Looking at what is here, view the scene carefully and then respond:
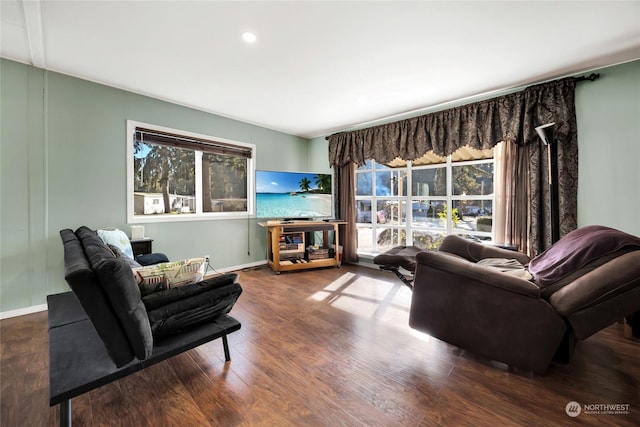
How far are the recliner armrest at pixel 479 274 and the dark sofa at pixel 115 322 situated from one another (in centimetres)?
136

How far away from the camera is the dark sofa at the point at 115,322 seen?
43.1 inches

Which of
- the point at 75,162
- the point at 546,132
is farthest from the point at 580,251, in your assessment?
the point at 75,162

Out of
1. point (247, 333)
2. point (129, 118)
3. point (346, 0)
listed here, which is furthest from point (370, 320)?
point (129, 118)

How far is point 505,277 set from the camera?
5.36 ft

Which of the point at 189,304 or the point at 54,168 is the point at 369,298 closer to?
the point at 189,304

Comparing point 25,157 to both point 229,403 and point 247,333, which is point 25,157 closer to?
point 247,333

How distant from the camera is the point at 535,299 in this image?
1.56 metres

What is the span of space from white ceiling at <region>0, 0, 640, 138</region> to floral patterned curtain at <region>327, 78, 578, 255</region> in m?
0.21

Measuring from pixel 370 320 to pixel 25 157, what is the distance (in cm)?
361

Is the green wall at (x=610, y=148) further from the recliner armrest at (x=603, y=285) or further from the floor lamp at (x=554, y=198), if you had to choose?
the recliner armrest at (x=603, y=285)

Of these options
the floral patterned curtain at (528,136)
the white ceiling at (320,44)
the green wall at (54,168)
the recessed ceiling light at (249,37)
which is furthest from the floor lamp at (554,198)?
the green wall at (54,168)

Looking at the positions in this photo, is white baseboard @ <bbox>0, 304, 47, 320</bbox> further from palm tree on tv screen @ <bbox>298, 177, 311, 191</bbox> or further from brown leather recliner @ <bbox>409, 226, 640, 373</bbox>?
brown leather recliner @ <bbox>409, 226, 640, 373</bbox>

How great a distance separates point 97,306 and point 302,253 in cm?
333

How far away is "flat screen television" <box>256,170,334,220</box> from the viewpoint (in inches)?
163
